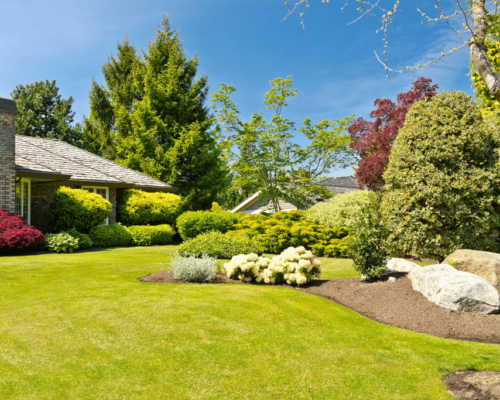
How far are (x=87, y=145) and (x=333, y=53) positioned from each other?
28.6 meters

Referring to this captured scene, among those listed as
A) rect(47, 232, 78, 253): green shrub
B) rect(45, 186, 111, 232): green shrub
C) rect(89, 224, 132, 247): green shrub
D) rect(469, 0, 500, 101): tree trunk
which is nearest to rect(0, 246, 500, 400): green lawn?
rect(469, 0, 500, 101): tree trunk

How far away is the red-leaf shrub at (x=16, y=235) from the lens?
1184cm

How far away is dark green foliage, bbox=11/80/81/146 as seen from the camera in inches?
1398

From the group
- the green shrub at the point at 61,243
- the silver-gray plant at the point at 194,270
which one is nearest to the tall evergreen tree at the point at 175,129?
the green shrub at the point at 61,243

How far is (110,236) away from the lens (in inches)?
640

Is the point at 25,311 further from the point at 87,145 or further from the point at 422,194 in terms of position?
the point at 87,145

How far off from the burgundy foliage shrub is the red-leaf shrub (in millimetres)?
17017

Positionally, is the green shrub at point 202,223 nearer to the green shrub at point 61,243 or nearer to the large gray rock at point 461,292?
the green shrub at point 61,243

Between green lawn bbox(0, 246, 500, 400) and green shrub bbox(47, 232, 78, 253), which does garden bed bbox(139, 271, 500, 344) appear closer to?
→ green lawn bbox(0, 246, 500, 400)

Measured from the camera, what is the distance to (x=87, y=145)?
33281 mm

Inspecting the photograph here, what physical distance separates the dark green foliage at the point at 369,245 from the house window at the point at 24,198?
13.8 metres

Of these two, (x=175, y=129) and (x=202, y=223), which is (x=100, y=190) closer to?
(x=202, y=223)

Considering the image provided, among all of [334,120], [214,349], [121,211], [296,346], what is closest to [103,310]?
[214,349]

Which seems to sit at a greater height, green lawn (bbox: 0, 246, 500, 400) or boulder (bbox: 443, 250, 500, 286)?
boulder (bbox: 443, 250, 500, 286)
